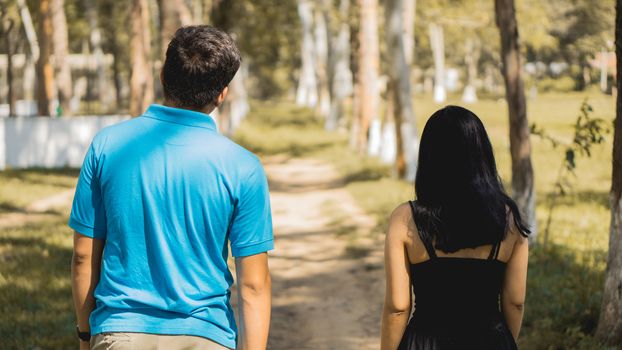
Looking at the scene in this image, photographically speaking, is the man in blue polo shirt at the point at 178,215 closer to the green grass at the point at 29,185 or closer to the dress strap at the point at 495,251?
the dress strap at the point at 495,251

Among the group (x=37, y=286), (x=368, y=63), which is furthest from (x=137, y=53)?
(x=37, y=286)

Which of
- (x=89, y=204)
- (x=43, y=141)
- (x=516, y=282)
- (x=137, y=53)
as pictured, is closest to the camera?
(x=89, y=204)

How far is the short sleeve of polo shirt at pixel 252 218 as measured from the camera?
298 centimetres

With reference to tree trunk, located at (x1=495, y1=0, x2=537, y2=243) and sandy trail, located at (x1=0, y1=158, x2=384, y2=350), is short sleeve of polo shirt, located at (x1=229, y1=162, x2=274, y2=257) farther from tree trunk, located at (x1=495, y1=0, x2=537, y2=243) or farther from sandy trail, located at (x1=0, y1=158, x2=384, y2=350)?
tree trunk, located at (x1=495, y1=0, x2=537, y2=243)

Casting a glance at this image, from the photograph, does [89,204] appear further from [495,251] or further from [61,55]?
[61,55]

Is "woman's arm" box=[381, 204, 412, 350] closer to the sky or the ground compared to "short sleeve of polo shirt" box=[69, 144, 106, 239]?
closer to the ground

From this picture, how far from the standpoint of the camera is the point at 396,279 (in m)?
3.50

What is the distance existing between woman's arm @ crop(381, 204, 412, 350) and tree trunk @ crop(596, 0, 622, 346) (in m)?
3.91

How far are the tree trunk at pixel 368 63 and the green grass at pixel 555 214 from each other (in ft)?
4.15

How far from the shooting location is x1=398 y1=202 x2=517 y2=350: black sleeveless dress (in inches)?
136

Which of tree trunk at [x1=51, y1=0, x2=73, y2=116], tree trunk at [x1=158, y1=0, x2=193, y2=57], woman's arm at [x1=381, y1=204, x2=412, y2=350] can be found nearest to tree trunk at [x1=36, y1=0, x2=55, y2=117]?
tree trunk at [x1=51, y1=0, x2=73, y2=116]

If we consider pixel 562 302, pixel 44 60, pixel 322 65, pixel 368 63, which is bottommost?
pixel 322 65

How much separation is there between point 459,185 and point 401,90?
53.8 feet

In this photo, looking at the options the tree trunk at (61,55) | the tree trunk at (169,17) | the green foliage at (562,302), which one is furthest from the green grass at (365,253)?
the tree trunk at (61,55)
